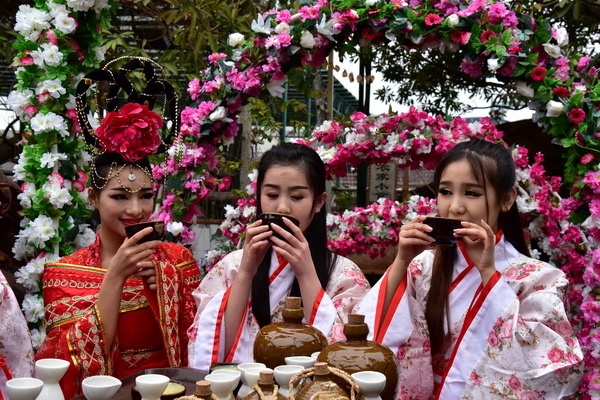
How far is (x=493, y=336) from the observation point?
2697mm

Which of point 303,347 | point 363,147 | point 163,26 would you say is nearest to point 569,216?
point 363,147

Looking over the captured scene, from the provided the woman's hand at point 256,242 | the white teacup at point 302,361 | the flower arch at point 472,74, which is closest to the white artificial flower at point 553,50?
the flower arch at point 472,74

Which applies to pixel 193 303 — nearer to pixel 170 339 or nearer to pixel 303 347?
pixel 170 339

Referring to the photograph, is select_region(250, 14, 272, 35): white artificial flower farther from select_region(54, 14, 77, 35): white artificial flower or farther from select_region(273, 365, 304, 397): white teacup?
select_region(273, 365, 304, 397): white teacup

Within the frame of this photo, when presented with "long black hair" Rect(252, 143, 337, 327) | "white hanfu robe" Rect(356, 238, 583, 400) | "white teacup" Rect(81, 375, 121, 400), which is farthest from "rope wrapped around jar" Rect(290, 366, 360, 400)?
A: "long black hair" Rect(252, 143, 337, 327)

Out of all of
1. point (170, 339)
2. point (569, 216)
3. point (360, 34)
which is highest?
point (360, 34)

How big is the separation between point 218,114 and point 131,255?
5.94ft

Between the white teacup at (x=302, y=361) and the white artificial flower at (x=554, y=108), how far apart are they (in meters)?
2.55

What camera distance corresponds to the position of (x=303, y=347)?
6.61 ft

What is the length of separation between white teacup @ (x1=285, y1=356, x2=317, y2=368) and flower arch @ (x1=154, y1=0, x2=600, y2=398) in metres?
2.27

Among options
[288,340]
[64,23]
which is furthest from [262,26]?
[288,340]

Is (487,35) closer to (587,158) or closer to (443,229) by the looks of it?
(587,158)

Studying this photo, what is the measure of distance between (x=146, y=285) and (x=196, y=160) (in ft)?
5.06

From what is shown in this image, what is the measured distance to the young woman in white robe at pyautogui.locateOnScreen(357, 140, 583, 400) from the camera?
265 cm
